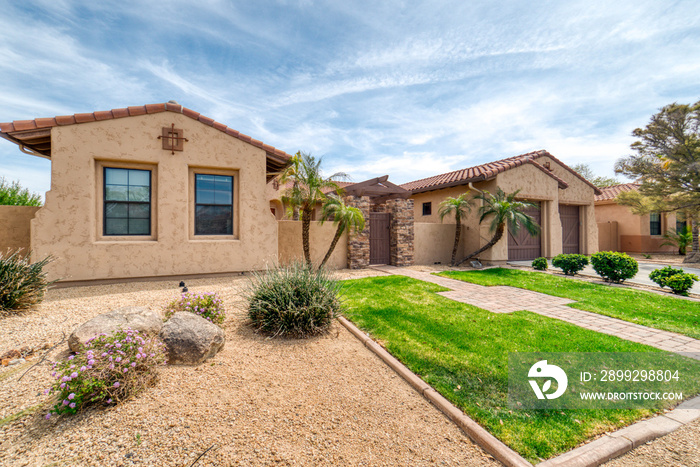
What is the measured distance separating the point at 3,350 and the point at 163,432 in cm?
320

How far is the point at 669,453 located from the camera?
2.23 meters

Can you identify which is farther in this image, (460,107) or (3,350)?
(460,107)

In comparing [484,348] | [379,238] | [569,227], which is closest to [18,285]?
[484,348]

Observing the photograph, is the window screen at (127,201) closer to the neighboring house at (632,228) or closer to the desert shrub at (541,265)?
the desert shrub at (541,265)

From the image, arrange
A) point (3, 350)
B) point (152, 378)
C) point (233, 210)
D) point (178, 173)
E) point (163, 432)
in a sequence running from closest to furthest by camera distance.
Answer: point (163, 432)
point (152, 378)
point (3, 350)
point (178, 173)
point (233, 210)

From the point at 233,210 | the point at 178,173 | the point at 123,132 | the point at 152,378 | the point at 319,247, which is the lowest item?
the point at 152,378

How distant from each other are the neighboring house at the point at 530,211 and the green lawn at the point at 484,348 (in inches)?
292

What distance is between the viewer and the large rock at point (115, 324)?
3.35 meters

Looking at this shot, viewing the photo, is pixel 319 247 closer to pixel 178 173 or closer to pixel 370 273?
pixel 370 273

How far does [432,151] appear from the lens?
657 inches

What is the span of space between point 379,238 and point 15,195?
15471mm

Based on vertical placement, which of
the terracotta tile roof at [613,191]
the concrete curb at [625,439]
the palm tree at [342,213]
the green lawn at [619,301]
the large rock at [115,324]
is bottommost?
the concrete curb at [625,439]

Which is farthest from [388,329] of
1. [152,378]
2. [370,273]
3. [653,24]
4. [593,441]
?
[653,24]

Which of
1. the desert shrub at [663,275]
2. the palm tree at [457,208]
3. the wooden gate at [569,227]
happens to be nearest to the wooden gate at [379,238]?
the palm tree at [457,208]
